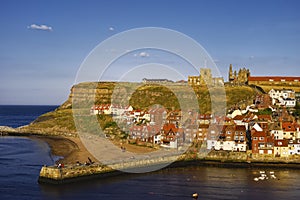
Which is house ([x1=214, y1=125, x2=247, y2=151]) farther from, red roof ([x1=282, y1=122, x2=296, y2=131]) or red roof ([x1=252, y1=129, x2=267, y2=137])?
red roof ([x1=282, y1=122, x2=296, y2=131])

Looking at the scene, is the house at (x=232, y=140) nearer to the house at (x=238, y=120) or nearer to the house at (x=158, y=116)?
the house at (x=238, y=120)

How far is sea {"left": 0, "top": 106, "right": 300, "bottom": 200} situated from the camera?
34969 mm

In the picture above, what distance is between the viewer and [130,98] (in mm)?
109938

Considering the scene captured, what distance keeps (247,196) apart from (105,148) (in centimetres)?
2844

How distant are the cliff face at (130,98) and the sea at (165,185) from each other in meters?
39.7

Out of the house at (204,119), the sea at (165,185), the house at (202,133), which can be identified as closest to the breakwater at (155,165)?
the sea at (165,185)

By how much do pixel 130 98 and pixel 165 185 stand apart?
7187 cm

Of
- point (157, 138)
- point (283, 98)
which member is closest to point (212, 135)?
point (157, 138)

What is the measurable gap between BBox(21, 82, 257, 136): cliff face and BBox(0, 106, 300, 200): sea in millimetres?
39729

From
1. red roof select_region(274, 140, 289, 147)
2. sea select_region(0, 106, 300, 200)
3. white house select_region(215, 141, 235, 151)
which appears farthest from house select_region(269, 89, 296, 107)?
sea select_region(0, 106, 300, 200)

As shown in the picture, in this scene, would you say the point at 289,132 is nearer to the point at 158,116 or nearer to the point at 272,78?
the point at 158,116

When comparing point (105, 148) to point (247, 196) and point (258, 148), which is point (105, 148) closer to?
point (258, 148)

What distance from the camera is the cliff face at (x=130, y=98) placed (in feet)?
300

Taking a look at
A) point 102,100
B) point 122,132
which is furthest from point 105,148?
point 102,100
